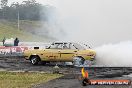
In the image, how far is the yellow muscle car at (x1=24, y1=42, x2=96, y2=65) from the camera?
2127 centimetres

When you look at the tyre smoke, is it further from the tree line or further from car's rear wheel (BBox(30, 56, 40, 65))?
the tree line

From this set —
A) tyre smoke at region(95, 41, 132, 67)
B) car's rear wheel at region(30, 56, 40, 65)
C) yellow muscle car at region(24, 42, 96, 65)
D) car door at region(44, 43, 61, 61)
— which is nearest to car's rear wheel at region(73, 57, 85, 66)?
yellow muscle car at region(24, 42, 96, 65)

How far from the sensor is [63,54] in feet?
71.3

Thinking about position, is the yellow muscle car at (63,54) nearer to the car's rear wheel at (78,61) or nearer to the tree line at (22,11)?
the car's rear wheel at (78,61)

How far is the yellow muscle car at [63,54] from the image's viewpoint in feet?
69.8

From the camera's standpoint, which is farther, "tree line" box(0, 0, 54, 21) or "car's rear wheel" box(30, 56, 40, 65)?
"tree line" box(0, 0, 54, 21)

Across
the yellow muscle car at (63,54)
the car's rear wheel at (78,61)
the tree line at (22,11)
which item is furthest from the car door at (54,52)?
the tree line at (22,11)

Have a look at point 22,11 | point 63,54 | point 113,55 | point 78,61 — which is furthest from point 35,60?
point 22,11

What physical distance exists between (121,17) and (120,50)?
1269 cm

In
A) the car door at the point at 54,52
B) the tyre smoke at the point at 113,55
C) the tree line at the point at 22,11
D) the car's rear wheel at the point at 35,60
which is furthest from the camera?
the tree line at the point at 22,11

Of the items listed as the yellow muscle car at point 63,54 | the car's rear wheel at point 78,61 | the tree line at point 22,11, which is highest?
the tree line at point 22,11

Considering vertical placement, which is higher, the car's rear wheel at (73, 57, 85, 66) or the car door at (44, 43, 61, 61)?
the car door at (44, 43, 61, 61)

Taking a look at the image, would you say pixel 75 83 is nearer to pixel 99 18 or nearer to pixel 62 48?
pixel 62 48

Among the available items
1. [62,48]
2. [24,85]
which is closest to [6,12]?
[62,48]
